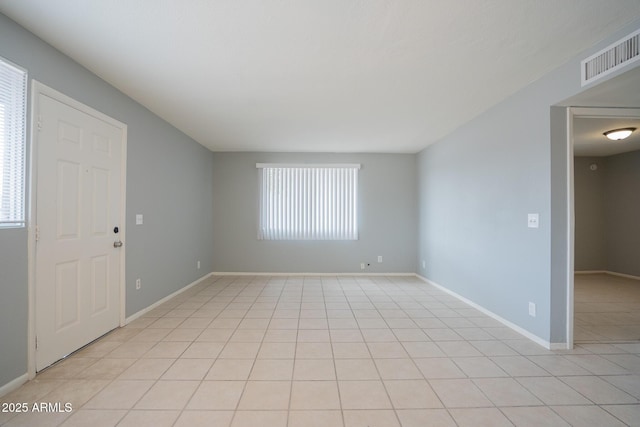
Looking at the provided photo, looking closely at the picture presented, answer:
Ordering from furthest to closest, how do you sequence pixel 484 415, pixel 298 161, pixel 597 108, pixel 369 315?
pixel 298 161
pixel 369 315
pixel 597 108
pixel 484 415

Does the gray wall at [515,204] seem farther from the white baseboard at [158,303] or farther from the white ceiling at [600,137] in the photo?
the white baseboard at [158,303]

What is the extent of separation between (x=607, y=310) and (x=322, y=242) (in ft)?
14.3

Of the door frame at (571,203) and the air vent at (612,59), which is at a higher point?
the air vent at (612,59)

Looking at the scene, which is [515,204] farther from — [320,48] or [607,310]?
[320,48]

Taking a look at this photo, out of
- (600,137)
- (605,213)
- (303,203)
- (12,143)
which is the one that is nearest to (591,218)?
(605,213)

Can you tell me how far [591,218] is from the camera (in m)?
5.86

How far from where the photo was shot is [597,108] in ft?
8.46

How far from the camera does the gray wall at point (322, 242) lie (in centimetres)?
560

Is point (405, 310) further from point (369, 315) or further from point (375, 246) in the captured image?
point (375, 246)

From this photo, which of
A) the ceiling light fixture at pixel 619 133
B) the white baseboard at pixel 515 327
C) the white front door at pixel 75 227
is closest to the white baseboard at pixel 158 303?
the white front door at pixel 75 227

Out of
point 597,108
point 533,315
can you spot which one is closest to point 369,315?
point 533,315

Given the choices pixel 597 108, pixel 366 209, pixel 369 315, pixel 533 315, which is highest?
pixel 597 108

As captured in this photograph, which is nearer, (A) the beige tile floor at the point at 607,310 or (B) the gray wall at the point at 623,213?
(A) the beige tile floor at the point at 607,310

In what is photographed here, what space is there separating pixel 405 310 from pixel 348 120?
272 cm
